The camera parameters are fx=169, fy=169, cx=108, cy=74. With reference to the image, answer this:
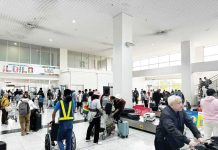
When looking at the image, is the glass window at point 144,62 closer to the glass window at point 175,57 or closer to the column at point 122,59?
the glass window at point 175,57

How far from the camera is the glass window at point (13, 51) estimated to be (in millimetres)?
15178

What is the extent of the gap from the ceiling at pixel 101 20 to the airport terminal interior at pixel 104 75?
5cm

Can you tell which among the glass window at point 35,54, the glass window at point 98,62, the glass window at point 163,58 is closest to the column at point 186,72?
the glass window at point 163,58

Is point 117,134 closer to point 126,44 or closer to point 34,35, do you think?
point 126,44

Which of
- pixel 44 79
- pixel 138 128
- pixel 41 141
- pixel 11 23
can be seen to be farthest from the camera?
pixel 44 79

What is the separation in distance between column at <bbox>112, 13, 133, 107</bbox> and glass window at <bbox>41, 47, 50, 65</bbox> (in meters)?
10.5

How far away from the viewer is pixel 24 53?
15.8 meters

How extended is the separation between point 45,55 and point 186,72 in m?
13.4

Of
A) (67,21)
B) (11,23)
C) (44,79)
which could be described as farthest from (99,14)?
(44,79)

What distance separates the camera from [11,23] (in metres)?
10.5

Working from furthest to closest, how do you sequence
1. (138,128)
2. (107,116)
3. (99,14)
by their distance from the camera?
1. (99,14)
2. (138,128)
3. (107,116)

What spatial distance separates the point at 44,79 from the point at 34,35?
4885 mm

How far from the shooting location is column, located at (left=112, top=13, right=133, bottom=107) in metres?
8.47

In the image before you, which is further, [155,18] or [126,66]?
[155,18]
